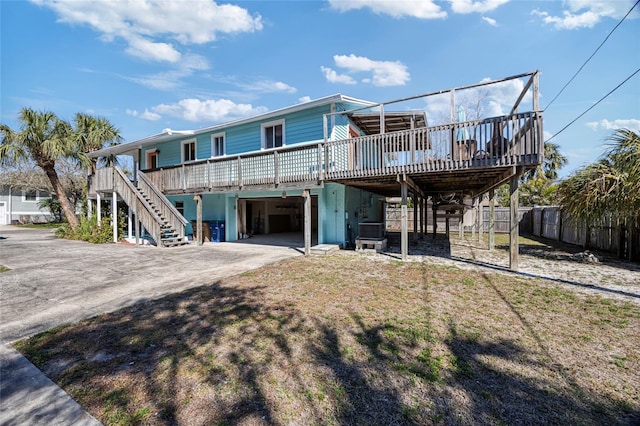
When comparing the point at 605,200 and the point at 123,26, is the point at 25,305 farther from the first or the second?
the point at 605,200

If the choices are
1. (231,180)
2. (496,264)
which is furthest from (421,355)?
(231,180)

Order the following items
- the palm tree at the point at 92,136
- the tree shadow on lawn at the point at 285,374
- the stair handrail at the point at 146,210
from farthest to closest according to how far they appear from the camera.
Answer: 1. the palm tree at the point at 92,136
2. the stair handrail at the point at 146,210
3. the tree shadow on lawn at the point at 285,374

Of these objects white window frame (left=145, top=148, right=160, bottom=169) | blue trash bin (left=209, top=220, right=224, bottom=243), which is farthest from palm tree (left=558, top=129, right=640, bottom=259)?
white window frame (left=145, top=148, right=160, bottom=169)

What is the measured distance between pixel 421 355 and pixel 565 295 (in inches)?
158

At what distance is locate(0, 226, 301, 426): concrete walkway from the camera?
243 cm

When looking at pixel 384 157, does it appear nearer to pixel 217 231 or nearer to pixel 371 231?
pixel 371 231

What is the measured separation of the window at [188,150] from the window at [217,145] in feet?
5.25

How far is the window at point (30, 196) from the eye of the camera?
106 feet

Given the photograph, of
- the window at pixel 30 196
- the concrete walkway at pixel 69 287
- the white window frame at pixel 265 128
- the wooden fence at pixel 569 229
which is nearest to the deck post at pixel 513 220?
the wooden fence at pixel 569 229

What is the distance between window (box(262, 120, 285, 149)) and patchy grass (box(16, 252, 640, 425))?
8.45 metres

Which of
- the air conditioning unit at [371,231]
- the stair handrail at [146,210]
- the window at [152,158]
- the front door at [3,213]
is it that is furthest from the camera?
the front door at [3,213]

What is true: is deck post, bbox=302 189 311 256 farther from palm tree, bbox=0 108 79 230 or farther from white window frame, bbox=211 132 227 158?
palm tree, bbox=0 108 79 230

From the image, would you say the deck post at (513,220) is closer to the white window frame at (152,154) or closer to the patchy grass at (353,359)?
the patchy grass at (353,359)

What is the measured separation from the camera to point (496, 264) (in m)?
8.12
